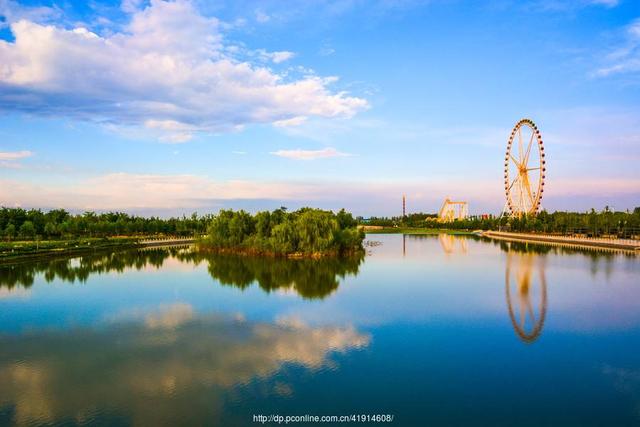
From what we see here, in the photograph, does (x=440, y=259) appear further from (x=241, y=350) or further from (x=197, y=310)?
(x=241, y=350)

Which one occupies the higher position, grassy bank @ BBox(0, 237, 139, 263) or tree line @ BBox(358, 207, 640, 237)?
tree line @ BBox(358, 207, 640, 237)

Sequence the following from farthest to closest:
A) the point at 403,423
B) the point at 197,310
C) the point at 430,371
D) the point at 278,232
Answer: the point at 278,232 < the point at 197,310 < the point at 430,371 < the point at 403,423

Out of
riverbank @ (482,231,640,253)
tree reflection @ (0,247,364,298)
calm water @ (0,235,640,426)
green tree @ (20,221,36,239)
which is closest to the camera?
calm water @ (0,235,640,426)

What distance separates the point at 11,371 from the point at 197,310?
7.94 metres

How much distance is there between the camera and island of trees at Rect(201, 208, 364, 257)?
38938 mm

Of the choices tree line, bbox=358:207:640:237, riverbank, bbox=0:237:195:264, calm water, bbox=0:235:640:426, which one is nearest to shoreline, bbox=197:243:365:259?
riverbank, bbox=0:237:195:264

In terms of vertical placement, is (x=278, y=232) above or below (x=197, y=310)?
above

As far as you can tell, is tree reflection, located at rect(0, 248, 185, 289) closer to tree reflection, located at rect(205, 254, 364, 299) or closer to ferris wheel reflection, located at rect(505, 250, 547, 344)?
tree reflection, located at rect(205, 254, 364, 299)

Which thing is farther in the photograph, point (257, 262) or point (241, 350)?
point (257, 262)

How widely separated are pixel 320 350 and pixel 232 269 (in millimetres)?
19943

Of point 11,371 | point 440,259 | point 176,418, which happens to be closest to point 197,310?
point 11,371

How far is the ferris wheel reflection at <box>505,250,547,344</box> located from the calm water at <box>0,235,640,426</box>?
4.1 inches

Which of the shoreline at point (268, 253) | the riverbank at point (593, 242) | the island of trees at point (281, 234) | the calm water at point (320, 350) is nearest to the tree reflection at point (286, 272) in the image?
the calm water at point (320, 350)

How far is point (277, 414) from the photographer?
30.9 feet
